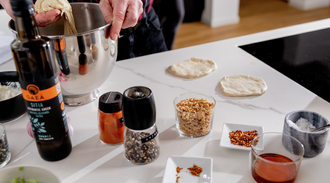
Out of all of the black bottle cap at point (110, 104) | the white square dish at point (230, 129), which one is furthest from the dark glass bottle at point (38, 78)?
the white square dish at point (230, 129)

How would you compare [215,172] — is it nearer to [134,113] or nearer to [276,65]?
[134,113]

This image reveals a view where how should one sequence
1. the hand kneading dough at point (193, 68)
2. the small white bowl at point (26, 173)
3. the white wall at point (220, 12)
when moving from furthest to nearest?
the white wall at point (220, 12)
the hand kneading dough at point (193, 68)
the small white bowl at point (26, 173)

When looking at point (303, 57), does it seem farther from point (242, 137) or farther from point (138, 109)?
point (138, 109)

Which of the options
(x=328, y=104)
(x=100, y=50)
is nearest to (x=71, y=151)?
(x=100, y=50)

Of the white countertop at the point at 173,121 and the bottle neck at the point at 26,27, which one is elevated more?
the bottle neck at the point at 26,27

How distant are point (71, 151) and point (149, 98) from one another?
0.31 meters

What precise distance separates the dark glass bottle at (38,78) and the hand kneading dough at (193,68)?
1.92 ft

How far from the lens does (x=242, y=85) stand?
114cm

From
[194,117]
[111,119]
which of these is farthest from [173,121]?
[111,119]

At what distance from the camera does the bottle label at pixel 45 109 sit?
2.23 ft

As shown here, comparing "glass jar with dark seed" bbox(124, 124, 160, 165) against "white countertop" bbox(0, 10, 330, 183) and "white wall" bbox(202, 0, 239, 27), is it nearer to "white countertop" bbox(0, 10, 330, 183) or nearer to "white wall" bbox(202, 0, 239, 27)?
"white countertop" bbox(0, 10, 330, 183)

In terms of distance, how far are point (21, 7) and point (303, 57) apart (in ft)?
3.99

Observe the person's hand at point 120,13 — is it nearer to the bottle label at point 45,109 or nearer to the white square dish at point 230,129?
the bottle label at point 45,109

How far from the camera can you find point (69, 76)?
0.95m
